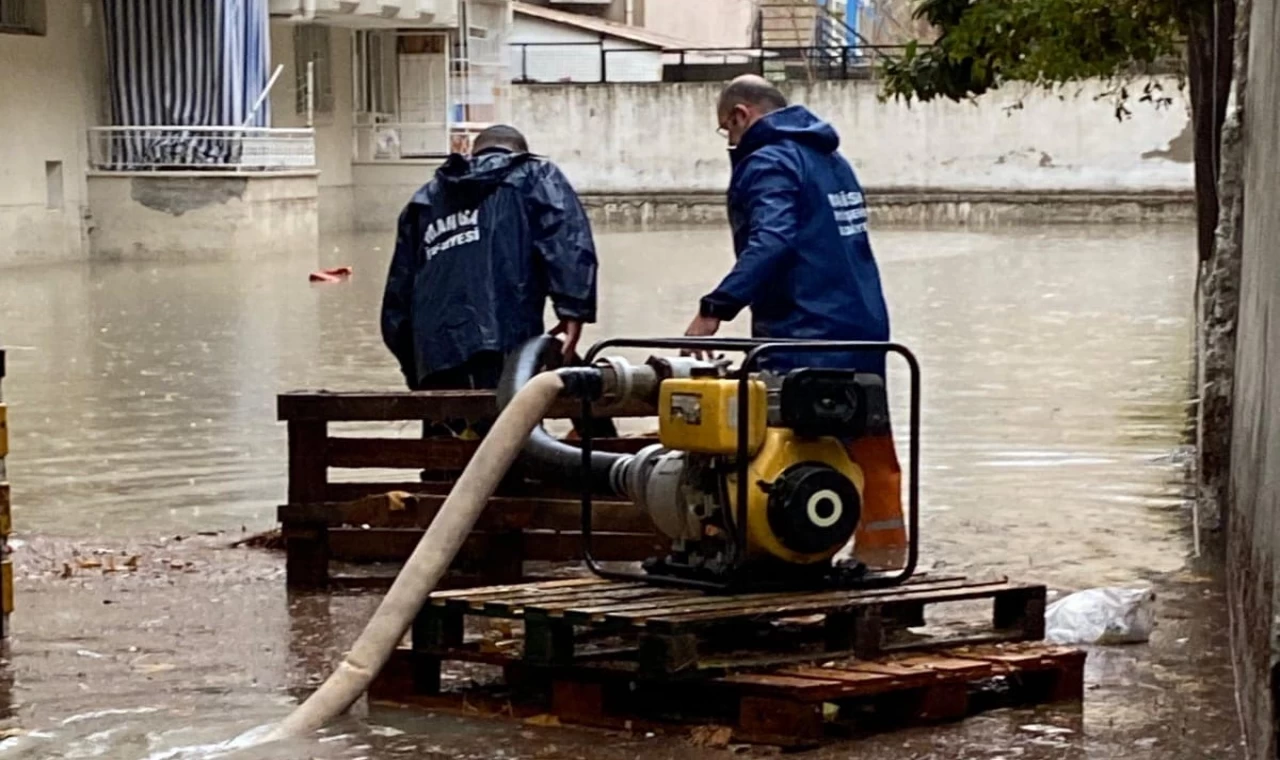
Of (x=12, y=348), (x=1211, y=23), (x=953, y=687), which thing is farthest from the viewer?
(x=12, y=348)

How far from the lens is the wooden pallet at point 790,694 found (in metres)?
5.79

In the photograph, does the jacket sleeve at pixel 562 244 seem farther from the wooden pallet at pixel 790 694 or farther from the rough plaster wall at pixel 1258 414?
the wooden pallet at pixel 790 694

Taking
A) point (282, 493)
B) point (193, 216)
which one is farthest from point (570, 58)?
point (282, 493)

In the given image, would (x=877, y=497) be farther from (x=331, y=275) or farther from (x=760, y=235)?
(x=331, y=275)

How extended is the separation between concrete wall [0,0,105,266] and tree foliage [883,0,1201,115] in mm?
23090

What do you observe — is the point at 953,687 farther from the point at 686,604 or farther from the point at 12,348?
the point at 12,348

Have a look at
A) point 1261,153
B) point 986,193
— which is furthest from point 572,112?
point 1261,153

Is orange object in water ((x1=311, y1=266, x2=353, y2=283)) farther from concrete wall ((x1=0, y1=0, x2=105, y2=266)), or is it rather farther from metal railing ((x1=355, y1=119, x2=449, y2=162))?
metal railing ((x1=355, y1=119, x2=449, y2=162))

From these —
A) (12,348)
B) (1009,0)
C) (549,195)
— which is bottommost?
(12,348)

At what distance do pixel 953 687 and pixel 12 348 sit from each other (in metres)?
14.9

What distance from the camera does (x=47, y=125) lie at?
35.2 metres

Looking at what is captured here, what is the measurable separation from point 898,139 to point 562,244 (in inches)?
1587

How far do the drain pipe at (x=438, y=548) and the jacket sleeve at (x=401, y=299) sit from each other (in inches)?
87.7

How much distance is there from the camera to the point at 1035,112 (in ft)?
155
